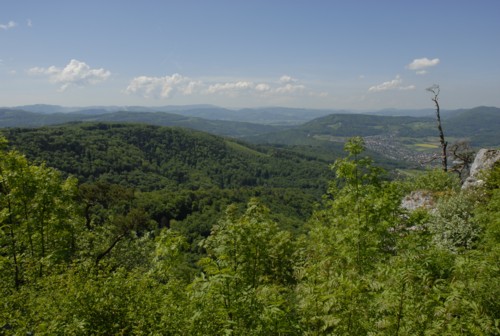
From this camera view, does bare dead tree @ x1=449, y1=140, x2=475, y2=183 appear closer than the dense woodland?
No

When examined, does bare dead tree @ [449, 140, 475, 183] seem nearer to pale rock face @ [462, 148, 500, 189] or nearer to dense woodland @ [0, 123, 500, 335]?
pale rock face @ [462, 148, 500, 189]

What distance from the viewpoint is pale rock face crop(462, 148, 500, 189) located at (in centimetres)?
2403

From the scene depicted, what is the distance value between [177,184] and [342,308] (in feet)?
622

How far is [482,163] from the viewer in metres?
25.6

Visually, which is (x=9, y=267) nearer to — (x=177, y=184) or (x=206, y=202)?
(x=206, y=202)

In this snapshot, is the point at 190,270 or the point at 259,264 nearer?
the point at 259,264

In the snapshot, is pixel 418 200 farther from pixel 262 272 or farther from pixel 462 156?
pixel 262 272

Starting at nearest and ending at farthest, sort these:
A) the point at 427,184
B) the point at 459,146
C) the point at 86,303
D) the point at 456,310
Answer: the point at 456,310
the point at 86,303
the point at 427,184
the point at 459,146

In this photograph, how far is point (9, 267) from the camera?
12.1 m

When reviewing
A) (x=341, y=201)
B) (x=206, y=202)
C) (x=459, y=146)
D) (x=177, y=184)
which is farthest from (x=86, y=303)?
(x=177, y=184)

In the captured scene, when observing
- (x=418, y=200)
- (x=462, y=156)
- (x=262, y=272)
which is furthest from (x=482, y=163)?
(x=262, y=272)

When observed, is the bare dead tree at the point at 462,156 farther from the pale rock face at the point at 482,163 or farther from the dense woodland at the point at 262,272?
the dense woodland at the point at 262,272

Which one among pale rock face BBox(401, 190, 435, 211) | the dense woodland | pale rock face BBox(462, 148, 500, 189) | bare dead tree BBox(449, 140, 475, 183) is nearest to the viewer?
the dense woodland

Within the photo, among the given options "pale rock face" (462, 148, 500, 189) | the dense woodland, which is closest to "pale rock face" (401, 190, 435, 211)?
"pale rock face" (462, 148, 500, 189)
